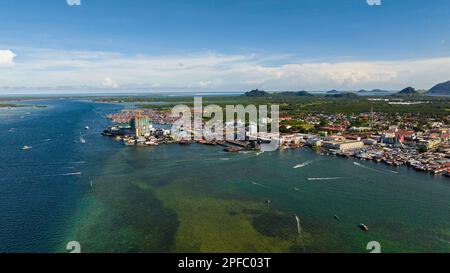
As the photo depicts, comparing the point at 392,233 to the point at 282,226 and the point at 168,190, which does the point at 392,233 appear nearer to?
the point at 282,226

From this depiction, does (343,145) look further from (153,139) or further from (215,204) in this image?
(153,139)

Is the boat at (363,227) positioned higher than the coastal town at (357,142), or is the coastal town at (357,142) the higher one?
the coastal town at (357,142)

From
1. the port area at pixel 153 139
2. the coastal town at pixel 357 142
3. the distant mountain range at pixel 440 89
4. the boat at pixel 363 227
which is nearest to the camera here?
the boat at pixel 363 227

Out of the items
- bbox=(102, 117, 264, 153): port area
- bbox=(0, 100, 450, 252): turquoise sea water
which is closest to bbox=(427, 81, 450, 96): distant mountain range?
bbox=(102, 117, 264, 153): port area

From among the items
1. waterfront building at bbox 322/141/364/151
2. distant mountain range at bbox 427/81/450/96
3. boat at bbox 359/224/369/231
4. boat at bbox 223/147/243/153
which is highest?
distant mountain range at bbox 427/81/450/96

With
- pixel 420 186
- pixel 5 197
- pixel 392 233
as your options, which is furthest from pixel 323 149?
pixel 5 197

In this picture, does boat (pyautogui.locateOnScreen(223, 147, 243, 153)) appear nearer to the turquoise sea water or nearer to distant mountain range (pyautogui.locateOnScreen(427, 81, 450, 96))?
the turquoise sea water

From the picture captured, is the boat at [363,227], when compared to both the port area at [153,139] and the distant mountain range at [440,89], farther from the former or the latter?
the distant mountain range at [440,89]

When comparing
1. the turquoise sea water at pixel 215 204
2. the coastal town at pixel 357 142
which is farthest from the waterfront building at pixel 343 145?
the turquoise sea water at pixel 215 204
